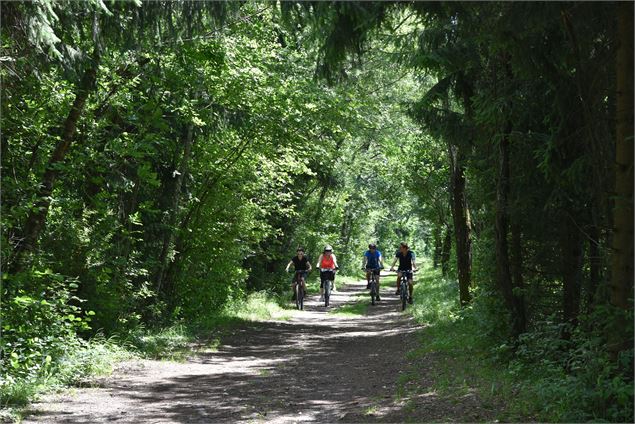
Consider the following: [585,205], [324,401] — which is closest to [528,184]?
[585,205]

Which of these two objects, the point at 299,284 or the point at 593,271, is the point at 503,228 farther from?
the point at 299,284

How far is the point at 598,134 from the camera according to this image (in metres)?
6.48

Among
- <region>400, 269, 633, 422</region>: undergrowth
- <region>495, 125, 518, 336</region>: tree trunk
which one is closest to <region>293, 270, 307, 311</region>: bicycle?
<region>400, 269, 633, 422</region>: undergrowth

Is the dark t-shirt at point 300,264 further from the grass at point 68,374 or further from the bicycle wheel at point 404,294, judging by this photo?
the grass at point 68,374

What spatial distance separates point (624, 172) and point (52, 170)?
7535 mm

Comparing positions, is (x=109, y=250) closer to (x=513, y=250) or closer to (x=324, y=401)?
(x=324, y=401)

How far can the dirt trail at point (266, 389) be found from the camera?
7297 mm

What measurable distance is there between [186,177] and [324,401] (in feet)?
27.4

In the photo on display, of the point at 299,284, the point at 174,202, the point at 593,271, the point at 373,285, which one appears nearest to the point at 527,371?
the point at 593,271

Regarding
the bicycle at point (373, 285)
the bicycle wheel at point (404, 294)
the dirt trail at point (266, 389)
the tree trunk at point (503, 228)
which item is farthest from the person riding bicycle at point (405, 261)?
the tree trunk at point (503, 228)

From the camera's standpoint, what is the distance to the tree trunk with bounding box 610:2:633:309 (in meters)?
5.70

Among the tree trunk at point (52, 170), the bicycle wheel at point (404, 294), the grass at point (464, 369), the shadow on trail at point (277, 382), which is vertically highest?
the tree trunk at point (52, 170)

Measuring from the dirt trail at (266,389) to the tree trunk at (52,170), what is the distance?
2149mm

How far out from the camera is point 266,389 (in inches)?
356
